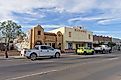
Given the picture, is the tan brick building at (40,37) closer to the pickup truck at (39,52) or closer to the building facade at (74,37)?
the building facade at (74,37)

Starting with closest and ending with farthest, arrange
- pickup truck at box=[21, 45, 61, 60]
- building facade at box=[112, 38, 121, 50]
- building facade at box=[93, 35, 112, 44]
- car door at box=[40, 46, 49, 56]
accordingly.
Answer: pickup truck at box=[21, 45, 61, 60] → car door at box=[40, 46, 49, 56] → building facade at box=[93, 35, 112, 44] → building facade at box=[112, 38, 121, 50]

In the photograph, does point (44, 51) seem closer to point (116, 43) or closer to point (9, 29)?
point (9, 29)

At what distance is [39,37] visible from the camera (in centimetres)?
5275

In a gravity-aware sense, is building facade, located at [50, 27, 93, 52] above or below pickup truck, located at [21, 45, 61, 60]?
above

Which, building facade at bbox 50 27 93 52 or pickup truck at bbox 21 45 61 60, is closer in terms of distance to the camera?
pickup truck at bbox 21 45 61 60

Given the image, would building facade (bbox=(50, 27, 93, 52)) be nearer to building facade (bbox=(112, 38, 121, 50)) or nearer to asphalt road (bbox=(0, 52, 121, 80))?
building facade (bbox=(112, 38, 121, 50))

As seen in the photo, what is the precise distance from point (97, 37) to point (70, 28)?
655 inches

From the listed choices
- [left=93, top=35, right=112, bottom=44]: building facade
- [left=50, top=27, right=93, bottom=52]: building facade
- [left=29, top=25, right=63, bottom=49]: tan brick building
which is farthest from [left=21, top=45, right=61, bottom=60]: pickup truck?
[left=93, top=35, right=112, bottom=44]: building facade

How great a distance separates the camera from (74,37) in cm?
6106

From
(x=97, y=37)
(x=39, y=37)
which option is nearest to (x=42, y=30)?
(x=39, y=37)

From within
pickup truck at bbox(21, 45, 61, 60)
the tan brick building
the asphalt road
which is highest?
the tan brick building

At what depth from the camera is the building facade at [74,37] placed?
5844 cm

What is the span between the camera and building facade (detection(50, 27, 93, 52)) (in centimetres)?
5844

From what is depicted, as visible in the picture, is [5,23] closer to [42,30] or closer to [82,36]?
[42,30]
